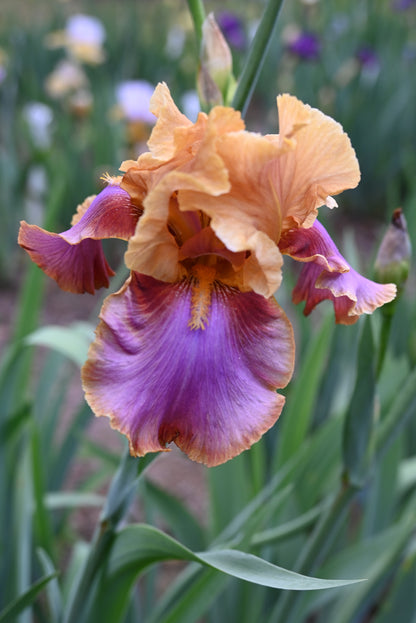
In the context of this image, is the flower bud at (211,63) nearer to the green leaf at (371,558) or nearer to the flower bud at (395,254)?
the flower bud at (395,254)

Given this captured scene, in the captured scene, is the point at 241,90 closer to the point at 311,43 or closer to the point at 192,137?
the point at 192,137

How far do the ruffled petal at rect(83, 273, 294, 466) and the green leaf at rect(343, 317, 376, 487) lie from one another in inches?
8.9

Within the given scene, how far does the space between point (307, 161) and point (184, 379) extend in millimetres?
Answer: 202

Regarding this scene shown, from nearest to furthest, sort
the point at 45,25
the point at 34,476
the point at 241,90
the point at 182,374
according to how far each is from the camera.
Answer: the point at 182,374, the point at 241,90, the point at 34,476, the point at 45,25

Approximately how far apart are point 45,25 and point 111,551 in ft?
15.7

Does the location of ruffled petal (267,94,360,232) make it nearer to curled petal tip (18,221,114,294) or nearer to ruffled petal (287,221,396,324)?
ruffled petal (287,221,396,324)

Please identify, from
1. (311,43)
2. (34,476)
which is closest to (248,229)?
(34,476)

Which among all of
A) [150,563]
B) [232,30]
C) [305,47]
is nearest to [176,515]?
[150,563]

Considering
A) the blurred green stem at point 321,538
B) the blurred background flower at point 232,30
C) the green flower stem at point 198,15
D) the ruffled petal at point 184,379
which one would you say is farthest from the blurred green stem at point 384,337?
the blurred background flower at point 232,30

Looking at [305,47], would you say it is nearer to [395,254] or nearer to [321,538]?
[395,254]

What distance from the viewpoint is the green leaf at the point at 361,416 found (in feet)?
2.30

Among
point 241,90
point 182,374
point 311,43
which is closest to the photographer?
point 182,374

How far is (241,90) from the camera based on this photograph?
580 millimetres

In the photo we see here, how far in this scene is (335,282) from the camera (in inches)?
21.0
